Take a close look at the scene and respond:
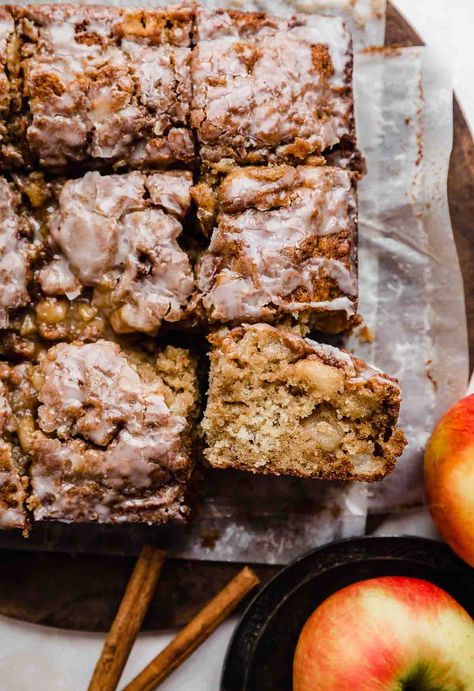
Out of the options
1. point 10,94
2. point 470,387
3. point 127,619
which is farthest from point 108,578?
point 10,94

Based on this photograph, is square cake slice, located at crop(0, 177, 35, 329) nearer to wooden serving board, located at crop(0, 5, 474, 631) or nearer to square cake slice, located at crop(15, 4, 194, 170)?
square cake slice, located at crop(15, 4, 194, 170)

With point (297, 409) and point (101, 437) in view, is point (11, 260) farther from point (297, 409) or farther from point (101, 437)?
point (297, 409)

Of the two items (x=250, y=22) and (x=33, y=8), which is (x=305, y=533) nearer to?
(x=250, y=22)

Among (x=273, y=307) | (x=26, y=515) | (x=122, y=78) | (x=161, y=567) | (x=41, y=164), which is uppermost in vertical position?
(x=122, y=78)

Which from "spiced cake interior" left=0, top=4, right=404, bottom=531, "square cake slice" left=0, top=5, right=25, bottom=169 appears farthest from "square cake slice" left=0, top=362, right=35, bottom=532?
"square cake slice" left=0, top=5, right=25, bottom=169

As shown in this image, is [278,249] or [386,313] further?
[386,313]

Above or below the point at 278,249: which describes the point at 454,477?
below

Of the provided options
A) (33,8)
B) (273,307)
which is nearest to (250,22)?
(33,8)
